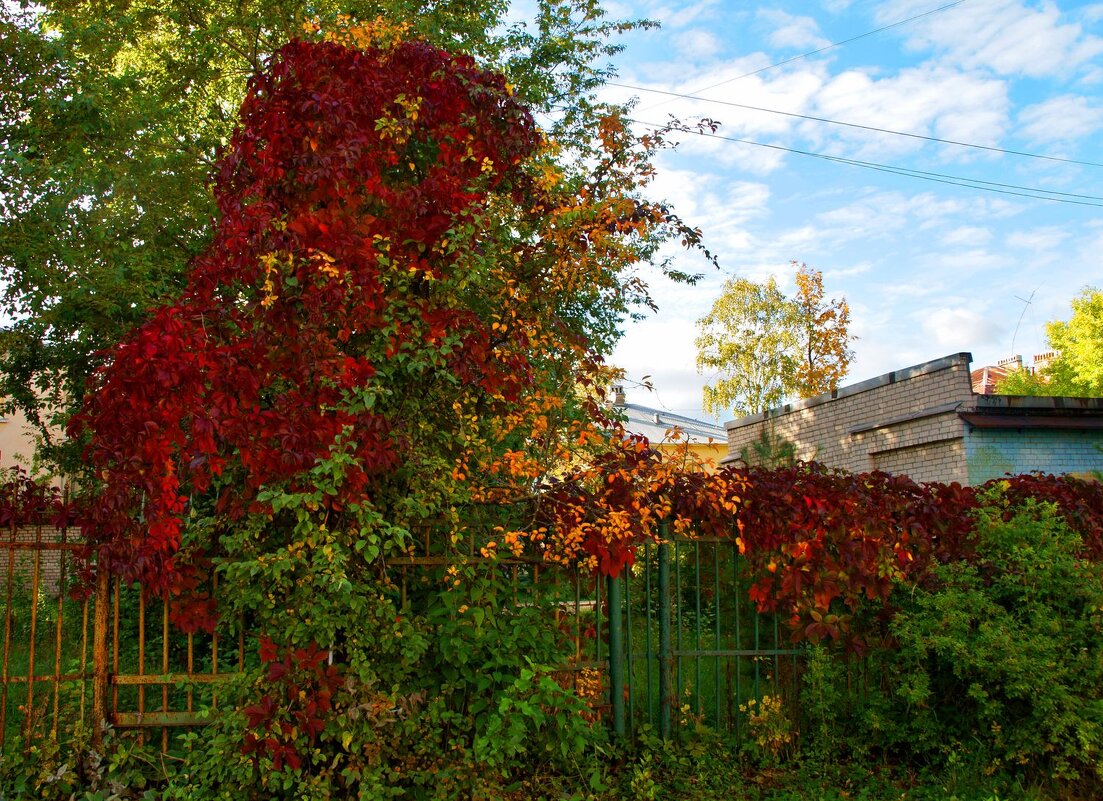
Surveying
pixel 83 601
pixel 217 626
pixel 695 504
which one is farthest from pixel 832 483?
pixel 83 601

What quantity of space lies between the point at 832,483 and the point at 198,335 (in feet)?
13.0

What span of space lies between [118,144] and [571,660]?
21.9 feet

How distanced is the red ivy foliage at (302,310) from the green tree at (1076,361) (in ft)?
83.9

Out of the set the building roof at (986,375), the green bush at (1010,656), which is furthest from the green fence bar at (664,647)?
the building roof at (986,375)

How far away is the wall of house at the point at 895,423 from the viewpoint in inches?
423

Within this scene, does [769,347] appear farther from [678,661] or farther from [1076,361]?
[678,661]

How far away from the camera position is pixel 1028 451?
10.8 metres

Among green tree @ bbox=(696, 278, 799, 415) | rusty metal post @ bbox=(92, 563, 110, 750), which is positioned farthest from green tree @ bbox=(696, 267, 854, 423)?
rusty metal post @ bbox=(92, 563, 110, 750)

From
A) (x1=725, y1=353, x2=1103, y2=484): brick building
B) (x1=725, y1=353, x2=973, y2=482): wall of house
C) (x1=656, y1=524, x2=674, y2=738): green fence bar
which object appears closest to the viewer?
(x1=656, y1=524, x2=674, y2=738): green fence bar

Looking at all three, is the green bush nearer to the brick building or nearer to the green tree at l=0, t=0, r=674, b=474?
the green tree at l=0, t=0, r=674, b=474

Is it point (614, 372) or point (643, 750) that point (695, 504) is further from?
point (643, 750)

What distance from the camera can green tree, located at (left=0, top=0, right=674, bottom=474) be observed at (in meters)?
7.61

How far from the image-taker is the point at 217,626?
484cm

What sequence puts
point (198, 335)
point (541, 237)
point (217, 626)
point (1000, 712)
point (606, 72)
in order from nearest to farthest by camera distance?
point (198, 335) → point (217, 626) → point (1000, 712) → point (541, 237) → point (606, 72)
